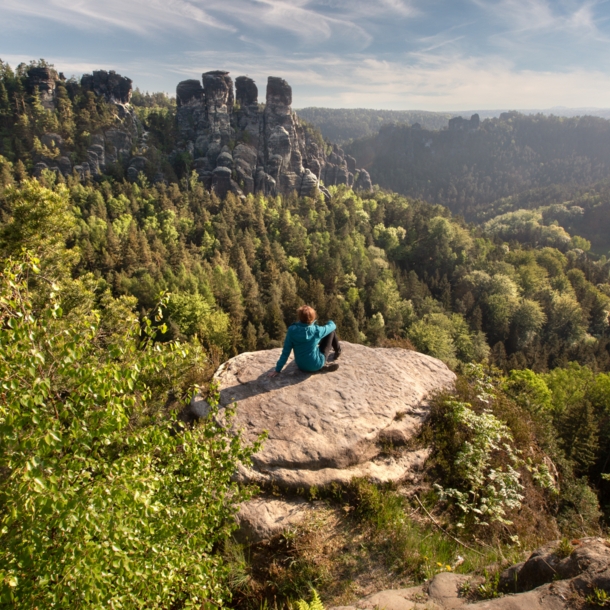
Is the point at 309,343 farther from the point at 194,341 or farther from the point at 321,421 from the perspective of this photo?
the point at 194,341

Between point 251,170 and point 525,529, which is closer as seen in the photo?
point 525,529

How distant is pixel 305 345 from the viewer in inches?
364

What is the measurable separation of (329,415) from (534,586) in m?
4.61

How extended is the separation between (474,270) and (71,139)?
9638 centimetres

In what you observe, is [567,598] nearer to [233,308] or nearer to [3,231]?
[3,231]

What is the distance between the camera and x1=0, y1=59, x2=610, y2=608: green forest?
3648 mm

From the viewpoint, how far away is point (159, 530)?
4590 millimetres

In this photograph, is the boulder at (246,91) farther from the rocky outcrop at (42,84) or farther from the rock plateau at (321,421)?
the rock plateau at (321,421)

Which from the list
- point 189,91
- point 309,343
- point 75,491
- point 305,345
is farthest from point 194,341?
point 189,91

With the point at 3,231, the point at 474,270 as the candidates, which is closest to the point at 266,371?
the point at 3,231

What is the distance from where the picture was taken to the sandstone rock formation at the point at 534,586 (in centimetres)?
400

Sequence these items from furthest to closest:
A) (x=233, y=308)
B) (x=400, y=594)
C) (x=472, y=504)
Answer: (x=233, y=308), (x=472, y=504), (x=400, y=594)

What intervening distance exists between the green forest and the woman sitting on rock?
2.58 meters

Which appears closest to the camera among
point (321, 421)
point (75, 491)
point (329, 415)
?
point (75, 491)
